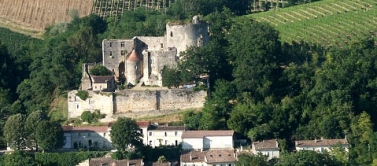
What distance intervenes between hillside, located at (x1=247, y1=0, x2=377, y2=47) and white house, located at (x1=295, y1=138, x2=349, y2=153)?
18.5 metres

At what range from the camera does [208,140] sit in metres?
80.8

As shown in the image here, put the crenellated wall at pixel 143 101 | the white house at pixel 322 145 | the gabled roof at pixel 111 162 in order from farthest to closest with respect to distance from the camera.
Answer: the crenellated wall at pixel 143 101, the white house at pixel 322 145, the gabled roof at pixel 111 162

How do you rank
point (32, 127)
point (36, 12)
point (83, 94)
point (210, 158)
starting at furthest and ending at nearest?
point (36, 12) → point (83, 94) → point (32, 127) → point (210, 158)

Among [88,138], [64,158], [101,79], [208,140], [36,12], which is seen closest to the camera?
[208,140]

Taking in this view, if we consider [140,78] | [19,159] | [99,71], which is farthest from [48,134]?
[140,78]

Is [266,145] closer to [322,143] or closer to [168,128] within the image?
[322,143]

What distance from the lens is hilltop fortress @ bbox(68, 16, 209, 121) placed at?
3334 inches

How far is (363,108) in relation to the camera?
8388 cm

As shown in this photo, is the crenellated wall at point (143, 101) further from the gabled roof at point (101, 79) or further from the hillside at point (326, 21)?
the hillside at point (326, 21)

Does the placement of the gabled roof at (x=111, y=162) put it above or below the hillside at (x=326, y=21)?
below

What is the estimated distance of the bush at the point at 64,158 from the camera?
80.9 metres

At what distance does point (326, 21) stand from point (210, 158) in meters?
26.6

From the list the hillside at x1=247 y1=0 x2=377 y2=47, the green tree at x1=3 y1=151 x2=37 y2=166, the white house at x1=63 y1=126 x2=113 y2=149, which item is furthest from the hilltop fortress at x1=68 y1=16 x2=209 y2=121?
the hillside at x1=247 y1=0 x2=377 y2=47

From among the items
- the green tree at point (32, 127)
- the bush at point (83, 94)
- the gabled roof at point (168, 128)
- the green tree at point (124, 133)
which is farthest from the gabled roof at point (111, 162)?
the bush at point (83, 94)
